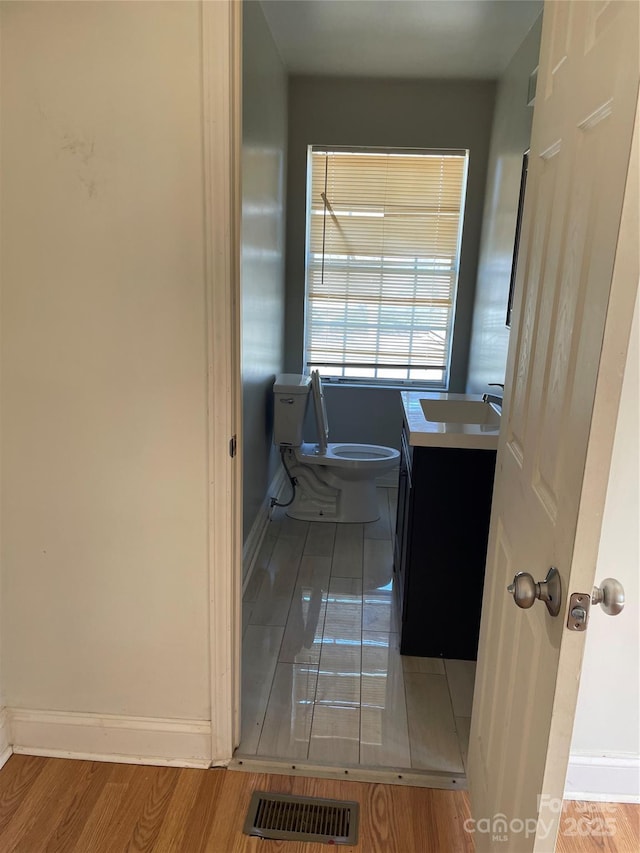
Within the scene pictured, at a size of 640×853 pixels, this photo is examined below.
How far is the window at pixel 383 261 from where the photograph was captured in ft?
13.3

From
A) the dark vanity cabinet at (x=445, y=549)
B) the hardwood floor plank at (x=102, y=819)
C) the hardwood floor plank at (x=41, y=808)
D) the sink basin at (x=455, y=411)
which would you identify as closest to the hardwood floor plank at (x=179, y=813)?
Answer: the hardwood floor plank at (x=102, y=819)

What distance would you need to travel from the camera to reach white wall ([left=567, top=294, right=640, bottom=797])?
4.93 feet

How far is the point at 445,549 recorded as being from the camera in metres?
2.30

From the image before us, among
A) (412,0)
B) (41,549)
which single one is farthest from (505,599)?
(412,0)

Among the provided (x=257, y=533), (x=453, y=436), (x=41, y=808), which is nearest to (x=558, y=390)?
(x=453, y=436)

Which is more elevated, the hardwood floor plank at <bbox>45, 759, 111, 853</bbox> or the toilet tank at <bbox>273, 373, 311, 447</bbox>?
the toilet tank at <bbox>273, 373, 311, 447</bbox>

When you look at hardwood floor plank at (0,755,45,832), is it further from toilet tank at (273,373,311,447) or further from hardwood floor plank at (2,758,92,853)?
toilet tank at (273,373,311,447)

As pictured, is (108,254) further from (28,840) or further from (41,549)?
(28,840)

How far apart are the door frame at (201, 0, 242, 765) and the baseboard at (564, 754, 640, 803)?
1.00 metres

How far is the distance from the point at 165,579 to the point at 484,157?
3.37 meters

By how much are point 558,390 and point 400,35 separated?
2.82m

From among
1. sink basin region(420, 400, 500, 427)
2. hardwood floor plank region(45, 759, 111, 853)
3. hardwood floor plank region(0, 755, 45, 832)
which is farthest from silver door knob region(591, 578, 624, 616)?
sink basin region(420, 400, 500, 427)

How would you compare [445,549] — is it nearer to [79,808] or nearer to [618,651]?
[618,651]

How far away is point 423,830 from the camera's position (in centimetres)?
163
